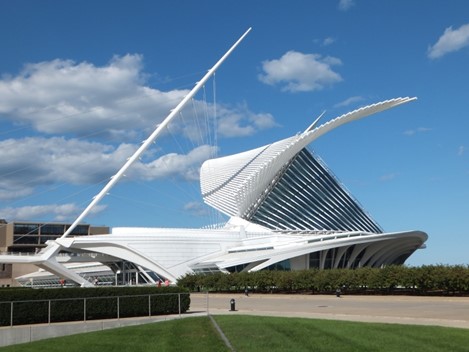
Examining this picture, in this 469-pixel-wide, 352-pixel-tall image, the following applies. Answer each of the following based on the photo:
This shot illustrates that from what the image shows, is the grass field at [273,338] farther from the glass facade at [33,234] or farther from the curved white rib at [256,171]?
the glass facade at [33,234]

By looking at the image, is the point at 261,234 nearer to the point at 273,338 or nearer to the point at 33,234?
the point at 273,338

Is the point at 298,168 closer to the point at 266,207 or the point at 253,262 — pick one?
the point at 266,207

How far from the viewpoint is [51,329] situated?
22.6 meters

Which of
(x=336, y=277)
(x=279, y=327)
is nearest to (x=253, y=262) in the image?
(x=336, y=277)

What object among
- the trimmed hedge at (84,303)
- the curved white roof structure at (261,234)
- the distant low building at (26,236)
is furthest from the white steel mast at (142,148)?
the distant low building at (26,236)

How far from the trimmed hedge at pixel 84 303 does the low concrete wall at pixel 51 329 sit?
1373 millimetres

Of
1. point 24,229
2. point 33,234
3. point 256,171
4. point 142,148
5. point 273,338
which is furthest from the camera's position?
point 24,229

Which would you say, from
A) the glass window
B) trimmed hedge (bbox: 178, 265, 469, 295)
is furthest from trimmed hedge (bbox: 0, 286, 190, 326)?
the glass window

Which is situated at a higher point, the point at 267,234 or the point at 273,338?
→ the point at 267,234

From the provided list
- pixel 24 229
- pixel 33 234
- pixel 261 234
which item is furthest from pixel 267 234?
pixel 24 229

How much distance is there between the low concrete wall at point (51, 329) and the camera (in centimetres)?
2188

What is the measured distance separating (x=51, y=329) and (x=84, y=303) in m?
2.71

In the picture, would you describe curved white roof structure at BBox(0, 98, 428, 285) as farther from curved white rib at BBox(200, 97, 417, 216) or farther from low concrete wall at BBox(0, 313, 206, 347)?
low concrete wall at BBox(0, 313, 206, 347)

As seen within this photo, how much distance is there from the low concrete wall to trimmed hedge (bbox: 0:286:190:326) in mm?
1373
